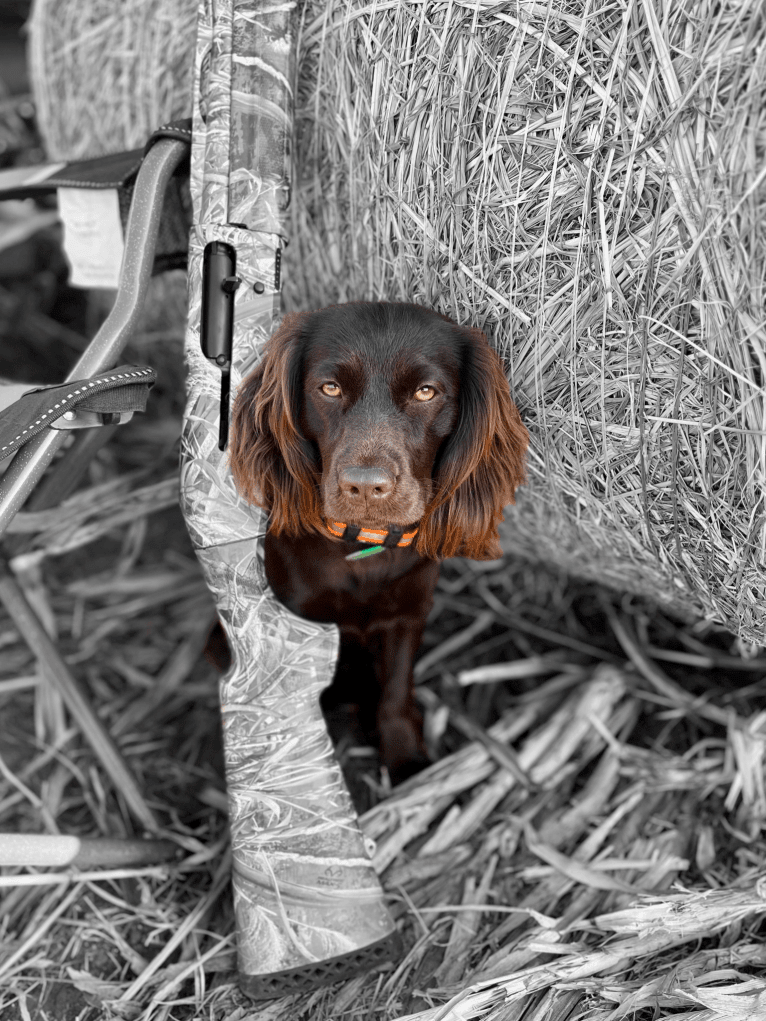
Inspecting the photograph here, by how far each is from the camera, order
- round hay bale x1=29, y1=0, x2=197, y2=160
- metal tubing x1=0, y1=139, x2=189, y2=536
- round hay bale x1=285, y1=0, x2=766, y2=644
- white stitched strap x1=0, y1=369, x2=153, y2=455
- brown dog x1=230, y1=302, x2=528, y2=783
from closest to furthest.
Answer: round hay bale x1=285, y1=0, x2=766, y2=644, white stitched strap x1=0, y1=369, x2=153, y2=455, brown dog x1=230, y1=302, x2=528, y2=783, metal tubing x1=0, y1=139, x2=189, y2=536, round hay bale x1=29, y1=0, x2=197, y2=160

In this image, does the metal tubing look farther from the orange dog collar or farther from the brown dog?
the orange dog collar

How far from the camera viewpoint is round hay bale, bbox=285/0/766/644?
125 cm

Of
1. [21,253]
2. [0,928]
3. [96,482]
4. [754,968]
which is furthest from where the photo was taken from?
[21,253]

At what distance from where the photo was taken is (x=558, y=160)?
4.58ft

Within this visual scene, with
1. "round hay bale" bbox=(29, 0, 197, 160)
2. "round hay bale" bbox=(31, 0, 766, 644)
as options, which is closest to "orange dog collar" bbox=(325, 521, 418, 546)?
"round hay bale" bbox=(31, 0, 766, 644)

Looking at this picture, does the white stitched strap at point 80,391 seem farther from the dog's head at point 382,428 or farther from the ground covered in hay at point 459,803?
the ground covered in hay at point 459,803

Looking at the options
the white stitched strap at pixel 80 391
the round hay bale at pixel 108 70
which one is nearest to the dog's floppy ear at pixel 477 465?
the white stitched strap at pixel 80 391

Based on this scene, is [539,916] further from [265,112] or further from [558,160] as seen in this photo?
[265,112]

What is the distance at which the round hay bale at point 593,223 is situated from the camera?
4.10 ft

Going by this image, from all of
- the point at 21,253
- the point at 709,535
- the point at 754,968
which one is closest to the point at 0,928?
the point at 754,968

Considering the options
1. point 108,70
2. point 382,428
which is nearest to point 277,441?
point 382,428

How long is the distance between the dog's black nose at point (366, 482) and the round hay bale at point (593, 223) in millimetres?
344

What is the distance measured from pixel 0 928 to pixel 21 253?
262 centimetres

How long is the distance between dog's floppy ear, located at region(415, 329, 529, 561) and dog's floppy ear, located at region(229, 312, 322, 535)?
25 cm
